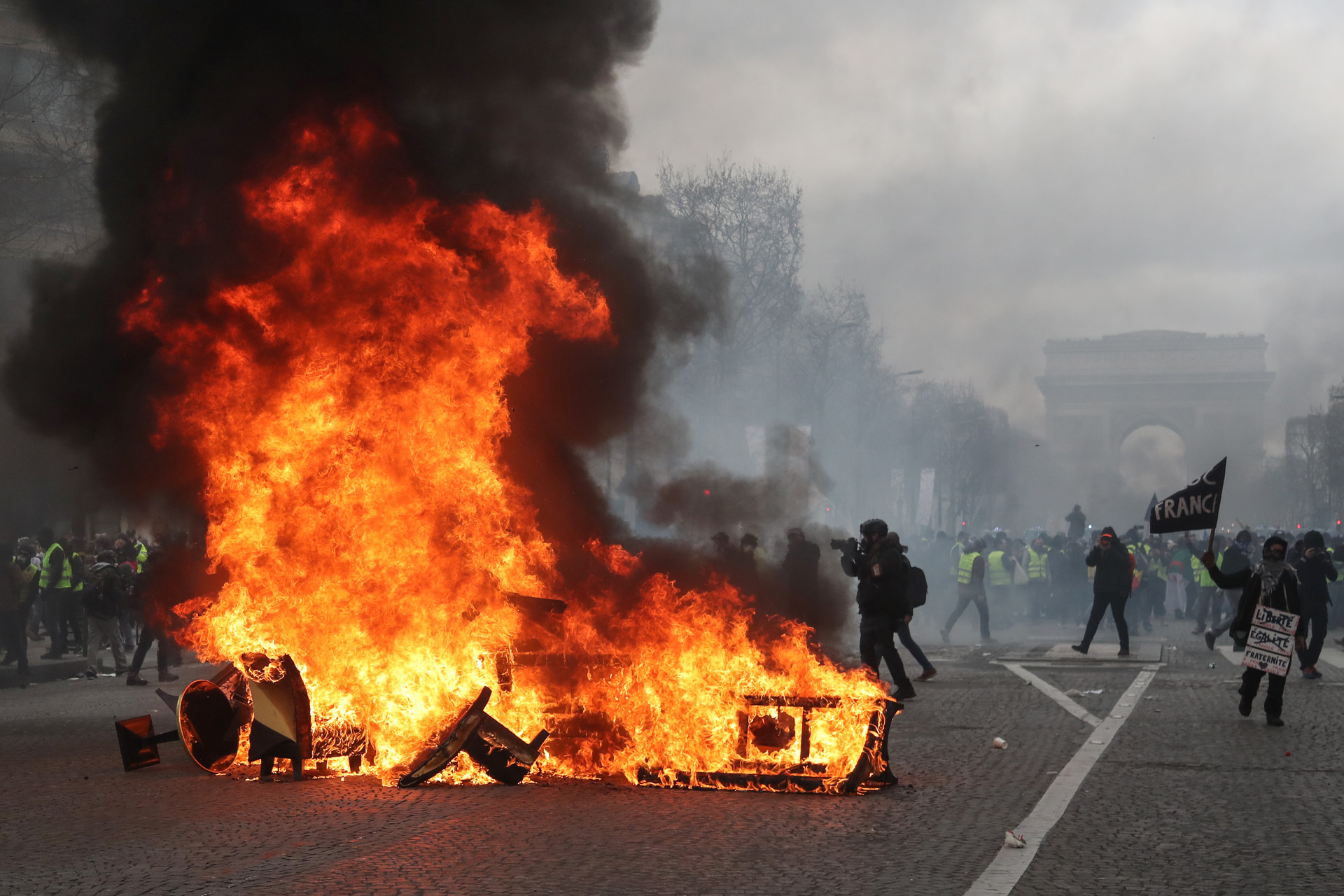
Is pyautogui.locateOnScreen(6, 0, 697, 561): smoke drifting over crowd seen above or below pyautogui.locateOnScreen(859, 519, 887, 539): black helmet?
above

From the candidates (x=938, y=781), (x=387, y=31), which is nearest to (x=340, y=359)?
(x=387, y=31)

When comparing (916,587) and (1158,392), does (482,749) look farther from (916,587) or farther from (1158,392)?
(1158,392)

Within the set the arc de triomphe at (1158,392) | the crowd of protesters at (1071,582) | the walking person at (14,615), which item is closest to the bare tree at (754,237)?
the crowd of protesters at (1071,582)

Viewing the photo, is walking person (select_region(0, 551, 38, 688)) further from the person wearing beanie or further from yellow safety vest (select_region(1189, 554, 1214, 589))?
yellow safety vest (select_region(1189, 554, 1214, 589))

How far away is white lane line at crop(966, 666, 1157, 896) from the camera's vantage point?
543 cm

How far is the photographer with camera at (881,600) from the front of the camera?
39.4 ft

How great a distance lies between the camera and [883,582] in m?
12.1

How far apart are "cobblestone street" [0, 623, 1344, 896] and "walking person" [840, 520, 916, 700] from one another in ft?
7.37

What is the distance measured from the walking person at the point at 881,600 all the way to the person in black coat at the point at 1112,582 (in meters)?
5.80

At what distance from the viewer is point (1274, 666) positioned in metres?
10.5

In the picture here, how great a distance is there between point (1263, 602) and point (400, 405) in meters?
6.97

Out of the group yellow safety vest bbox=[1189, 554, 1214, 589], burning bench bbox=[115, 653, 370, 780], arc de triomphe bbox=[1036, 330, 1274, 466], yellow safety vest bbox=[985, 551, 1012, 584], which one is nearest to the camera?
burning bench bbox=[115, 653, 370, 780]

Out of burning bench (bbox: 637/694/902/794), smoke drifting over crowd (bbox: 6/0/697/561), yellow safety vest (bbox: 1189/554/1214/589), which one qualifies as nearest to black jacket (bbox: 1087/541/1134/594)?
yellow safety vest (bbox: 1189/554/1214/589)

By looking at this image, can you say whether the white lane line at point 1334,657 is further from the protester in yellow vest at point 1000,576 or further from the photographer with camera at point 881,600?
the protester in yellow vest at point 1000,576
